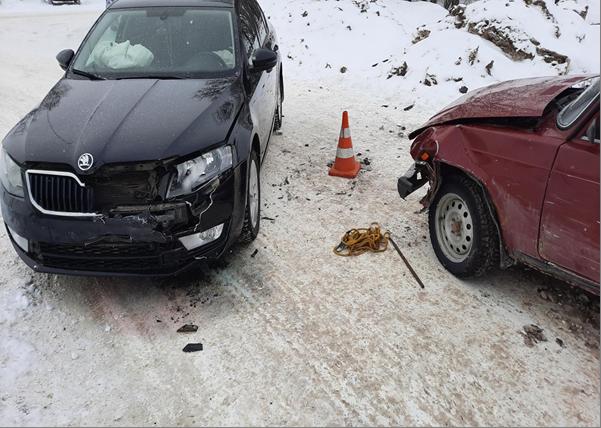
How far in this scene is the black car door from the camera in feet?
14.0

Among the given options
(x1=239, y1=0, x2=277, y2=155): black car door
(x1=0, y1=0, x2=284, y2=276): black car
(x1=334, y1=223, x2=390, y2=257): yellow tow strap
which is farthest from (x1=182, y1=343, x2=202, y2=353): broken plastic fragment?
(x1=239, y1=0, x2=277, y2=155): black car door

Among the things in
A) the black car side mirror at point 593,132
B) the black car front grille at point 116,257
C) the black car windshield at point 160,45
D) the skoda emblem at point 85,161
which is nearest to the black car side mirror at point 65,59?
the black car windshield at point 160,45

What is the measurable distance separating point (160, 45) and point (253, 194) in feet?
5.46

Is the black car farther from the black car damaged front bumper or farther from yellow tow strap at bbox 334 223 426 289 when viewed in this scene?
yellow tow strap at bbox 334 223 426 289

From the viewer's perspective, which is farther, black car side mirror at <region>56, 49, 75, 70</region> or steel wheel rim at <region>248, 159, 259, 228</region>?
black car side mirror at <region>56, 49, 75, 70</region>

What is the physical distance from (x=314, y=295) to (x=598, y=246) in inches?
71.5

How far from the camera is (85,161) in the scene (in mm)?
3059

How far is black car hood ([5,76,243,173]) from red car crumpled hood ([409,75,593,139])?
5.58 feet

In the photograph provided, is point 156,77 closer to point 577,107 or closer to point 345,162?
point 345,162

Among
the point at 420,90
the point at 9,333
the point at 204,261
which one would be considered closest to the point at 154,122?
the point at 204,261

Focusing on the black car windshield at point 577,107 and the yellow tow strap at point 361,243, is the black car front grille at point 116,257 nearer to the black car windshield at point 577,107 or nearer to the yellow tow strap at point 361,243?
the yellow tow strap at point 361,243

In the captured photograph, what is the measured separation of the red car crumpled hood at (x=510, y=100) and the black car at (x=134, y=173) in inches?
63.4

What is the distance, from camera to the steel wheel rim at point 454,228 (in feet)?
11.9

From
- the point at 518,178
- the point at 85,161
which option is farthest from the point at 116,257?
the point at 518,178
